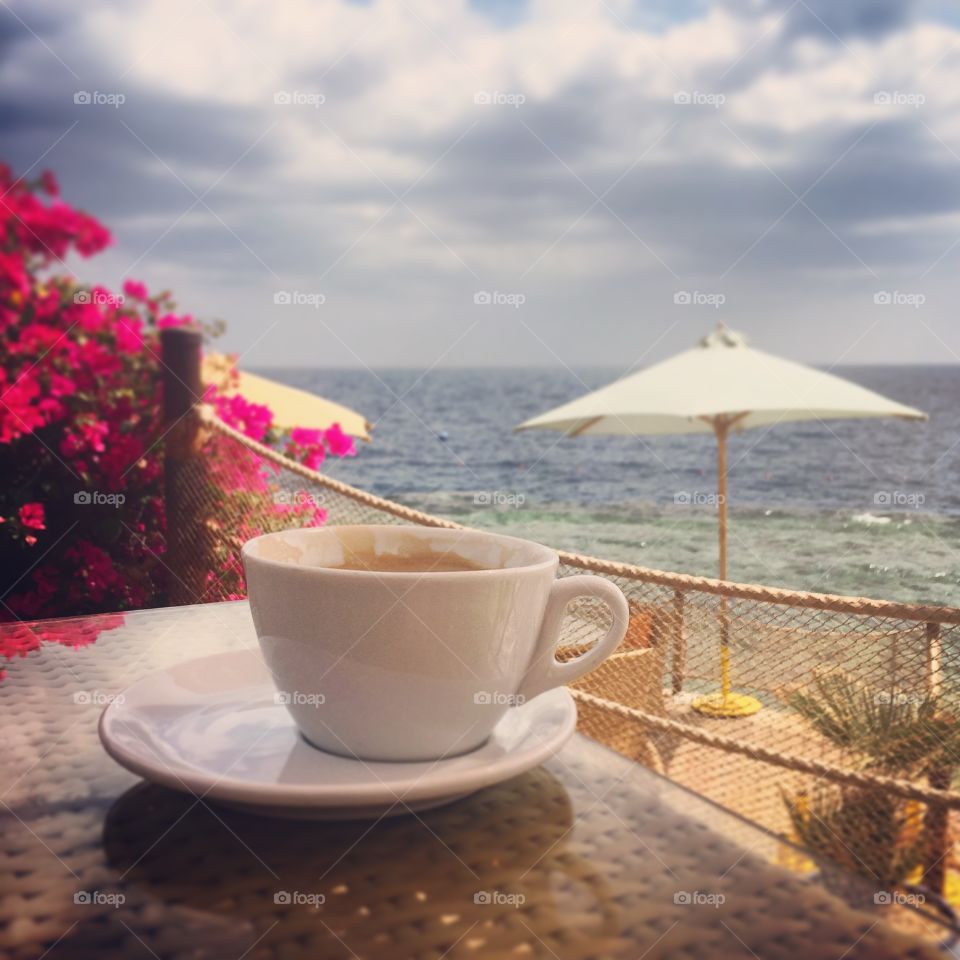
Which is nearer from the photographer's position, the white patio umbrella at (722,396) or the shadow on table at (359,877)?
the shadow on table at (359,877)

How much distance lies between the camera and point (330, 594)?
461mm

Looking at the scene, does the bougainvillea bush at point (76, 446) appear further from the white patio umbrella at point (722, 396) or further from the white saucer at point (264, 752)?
the white patio umbrella at point (722, 396)

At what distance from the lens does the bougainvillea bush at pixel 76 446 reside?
8.94 ft

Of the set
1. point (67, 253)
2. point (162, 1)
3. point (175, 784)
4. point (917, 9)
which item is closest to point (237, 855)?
point (175, 784)

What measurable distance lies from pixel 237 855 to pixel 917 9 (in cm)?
3870

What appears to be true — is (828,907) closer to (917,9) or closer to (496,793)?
(496,793)

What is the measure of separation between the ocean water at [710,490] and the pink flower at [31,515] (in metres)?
5.60

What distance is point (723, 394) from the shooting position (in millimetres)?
4902

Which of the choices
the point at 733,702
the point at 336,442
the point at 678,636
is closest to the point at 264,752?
the point at 678,636

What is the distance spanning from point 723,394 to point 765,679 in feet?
10.7

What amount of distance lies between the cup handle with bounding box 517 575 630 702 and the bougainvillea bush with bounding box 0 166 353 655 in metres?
2.23

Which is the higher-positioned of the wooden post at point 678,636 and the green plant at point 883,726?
the wooden post at point 678,636

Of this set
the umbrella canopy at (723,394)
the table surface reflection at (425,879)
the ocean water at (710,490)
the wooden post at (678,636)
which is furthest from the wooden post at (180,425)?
the ocean water at (710,490)

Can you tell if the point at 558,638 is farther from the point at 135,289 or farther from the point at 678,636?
the point at 135,289
